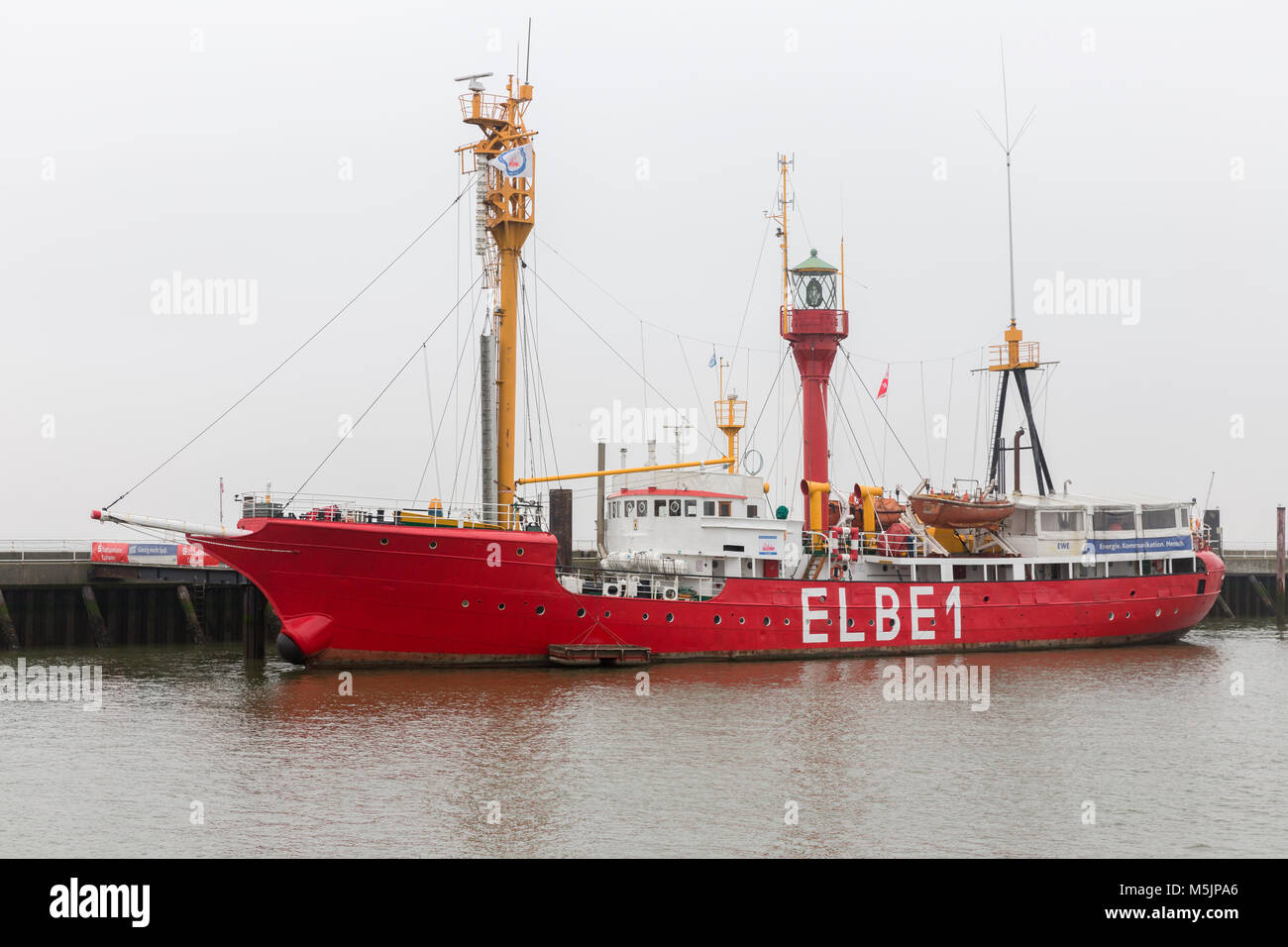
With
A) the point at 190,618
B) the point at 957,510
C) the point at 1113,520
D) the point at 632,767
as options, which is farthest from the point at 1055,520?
the point at 190,618

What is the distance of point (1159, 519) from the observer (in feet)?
141

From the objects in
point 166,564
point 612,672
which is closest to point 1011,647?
point 612,672

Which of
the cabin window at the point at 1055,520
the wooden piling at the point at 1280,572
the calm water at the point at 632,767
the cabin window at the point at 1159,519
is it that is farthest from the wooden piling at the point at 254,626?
the wooden piling at the point at 1280,572

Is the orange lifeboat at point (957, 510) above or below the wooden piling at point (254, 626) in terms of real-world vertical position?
above

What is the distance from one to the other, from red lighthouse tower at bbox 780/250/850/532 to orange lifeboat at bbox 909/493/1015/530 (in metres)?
5.62

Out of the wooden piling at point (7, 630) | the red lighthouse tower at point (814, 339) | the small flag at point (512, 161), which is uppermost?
the small flag at point (512, 161)

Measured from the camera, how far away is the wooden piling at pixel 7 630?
38.7 meters

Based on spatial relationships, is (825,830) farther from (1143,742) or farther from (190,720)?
(190,720)

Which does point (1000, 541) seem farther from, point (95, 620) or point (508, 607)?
point (95, 620)

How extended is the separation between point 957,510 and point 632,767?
20.9 meters

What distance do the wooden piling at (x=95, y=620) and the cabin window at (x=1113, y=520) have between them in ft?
105
